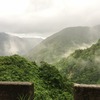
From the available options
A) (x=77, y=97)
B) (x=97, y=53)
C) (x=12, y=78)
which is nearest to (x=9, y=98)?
(x=77, y=97)

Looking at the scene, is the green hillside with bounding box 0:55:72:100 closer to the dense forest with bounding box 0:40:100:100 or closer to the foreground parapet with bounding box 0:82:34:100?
the dense forest with bounding box 0:40:100:100

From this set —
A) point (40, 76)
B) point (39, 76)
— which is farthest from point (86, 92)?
point (40, 76)

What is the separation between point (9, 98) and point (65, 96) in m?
13.3

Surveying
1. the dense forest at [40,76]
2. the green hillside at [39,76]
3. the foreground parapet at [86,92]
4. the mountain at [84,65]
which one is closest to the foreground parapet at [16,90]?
the foreground parapet at [86,92]

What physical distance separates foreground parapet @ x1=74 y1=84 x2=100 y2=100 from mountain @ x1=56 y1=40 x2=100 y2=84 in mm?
108548

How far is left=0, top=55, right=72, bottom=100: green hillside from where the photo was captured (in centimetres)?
2090

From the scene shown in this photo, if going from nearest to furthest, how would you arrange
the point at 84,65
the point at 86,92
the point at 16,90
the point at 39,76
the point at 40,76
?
the point at 86,92 < the point at 16,90 < the point at 39,76 < the point at 40,76 < the point at 84,65

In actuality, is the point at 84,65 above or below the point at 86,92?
above

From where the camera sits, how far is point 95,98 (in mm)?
7730

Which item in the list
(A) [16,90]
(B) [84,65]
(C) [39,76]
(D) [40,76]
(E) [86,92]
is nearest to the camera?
(E) [86,92]

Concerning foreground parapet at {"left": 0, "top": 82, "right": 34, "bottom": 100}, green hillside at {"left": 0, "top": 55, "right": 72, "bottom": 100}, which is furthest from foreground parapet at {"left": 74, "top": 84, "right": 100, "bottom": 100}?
green hillside at {"left": 0, "top": 55, "right": 72, "bottom": 100}

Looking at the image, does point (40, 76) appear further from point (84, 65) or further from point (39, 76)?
point (84, 65)

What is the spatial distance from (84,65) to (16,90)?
402 ft

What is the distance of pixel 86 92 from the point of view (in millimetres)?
7766
